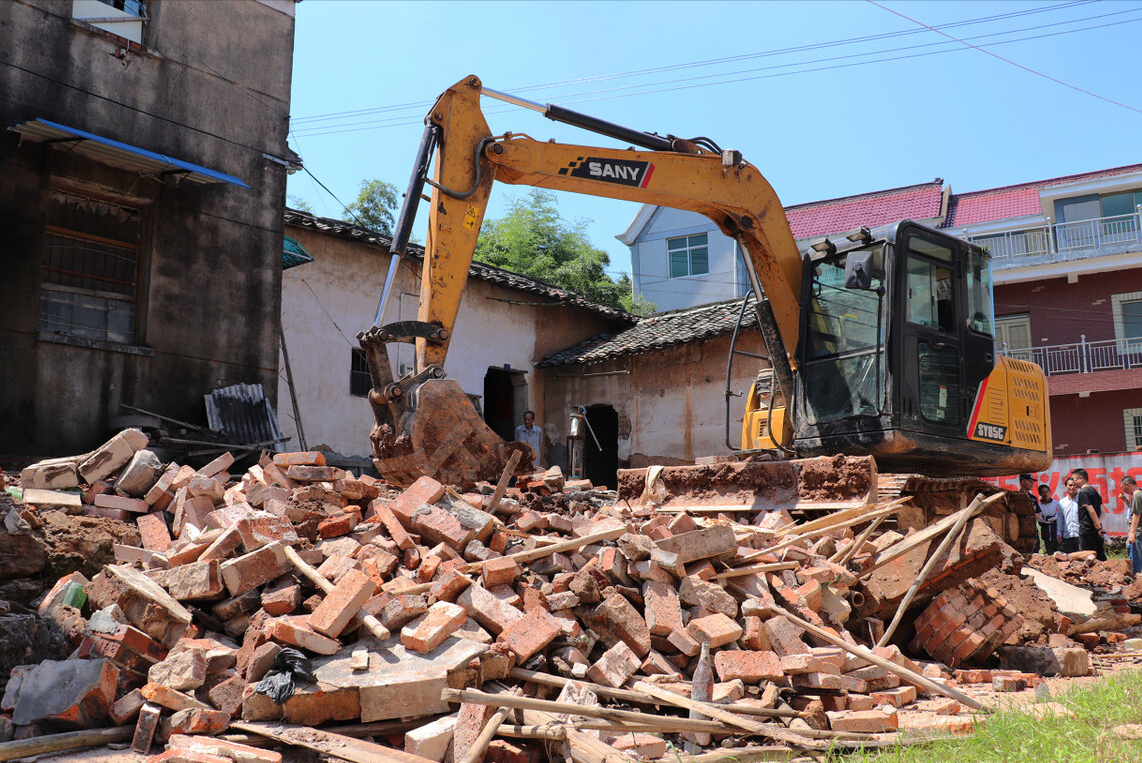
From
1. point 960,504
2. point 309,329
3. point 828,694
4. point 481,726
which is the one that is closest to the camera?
point 481,726

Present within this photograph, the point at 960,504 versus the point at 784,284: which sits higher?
the point at 784,284

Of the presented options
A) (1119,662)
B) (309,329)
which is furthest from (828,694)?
(309,329)

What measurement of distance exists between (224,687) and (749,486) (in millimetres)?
5570

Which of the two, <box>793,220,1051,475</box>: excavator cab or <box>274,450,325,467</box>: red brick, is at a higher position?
<box>793,220,1051,475</box>: excavator cab

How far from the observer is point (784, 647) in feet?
16.5

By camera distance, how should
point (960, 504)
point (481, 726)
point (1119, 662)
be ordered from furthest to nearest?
point (960, 504) < point (1119, 662) < point (481, 726)

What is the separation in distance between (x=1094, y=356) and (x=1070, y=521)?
42.1 feet

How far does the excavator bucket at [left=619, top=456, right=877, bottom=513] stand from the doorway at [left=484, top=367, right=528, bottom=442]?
827 cm

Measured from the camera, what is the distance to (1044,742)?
3.88 metres

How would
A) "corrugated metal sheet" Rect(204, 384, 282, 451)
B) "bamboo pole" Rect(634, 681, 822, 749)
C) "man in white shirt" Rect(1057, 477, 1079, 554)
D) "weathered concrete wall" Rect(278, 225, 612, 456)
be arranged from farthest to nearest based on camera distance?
"weathered concrete wall" Rect(278, 225, 612, 456), "man in white shirt" Rect(1057, 477, 1079, 554), "corrugated metal sheet" Rect(204, 384, 282, 451), "bamboo pole" Rect(634, 681, 822, 749)

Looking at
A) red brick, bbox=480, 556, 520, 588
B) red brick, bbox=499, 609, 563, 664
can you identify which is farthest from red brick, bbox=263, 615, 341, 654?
red brick, bbox=480, 556, 520, 588

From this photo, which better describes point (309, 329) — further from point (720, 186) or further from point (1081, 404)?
point (1081, 404)

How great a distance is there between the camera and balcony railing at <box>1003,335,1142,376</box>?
2283 centimetres

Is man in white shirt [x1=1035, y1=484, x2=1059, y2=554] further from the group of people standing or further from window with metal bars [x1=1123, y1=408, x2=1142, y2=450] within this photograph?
window with metal bars [x1=1123, y1=408, x2=1142, y2=450]
